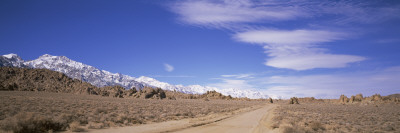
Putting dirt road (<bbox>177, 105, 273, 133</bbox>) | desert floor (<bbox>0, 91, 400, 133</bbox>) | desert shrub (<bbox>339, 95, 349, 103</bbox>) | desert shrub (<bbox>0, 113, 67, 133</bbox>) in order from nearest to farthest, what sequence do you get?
1. desert shrub (<bbox>0, 113, 67, 133</bbox>)
2. desert floor (<bbox>0, 91, 400, 133</bbox>)
3. dirt road (<bbox>177, 105, 273, 133</bbox>)
4. desert shrub (<bbox>339, 95, 349, 103</bbox>)

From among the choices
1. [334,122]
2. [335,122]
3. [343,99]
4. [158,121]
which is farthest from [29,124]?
[343,99]

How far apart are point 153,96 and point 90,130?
81.8m

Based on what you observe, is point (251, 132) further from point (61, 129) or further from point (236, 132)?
point (61, 129)

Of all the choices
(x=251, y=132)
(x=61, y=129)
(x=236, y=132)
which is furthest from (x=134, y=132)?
(x=251, y=132)

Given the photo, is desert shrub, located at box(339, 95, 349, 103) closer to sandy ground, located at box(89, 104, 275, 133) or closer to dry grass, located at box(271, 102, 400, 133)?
dry grass, located at box(271, 102, 400, 133)

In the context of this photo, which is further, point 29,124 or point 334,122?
point 334,122

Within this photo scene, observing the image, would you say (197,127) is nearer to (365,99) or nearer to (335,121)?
(335,121)

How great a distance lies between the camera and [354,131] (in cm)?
1608

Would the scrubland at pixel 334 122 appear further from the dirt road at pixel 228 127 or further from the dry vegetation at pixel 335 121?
the dirt road at pixel 228 127

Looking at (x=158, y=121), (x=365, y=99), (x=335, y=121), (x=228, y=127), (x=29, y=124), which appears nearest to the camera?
(x=29, y=124)

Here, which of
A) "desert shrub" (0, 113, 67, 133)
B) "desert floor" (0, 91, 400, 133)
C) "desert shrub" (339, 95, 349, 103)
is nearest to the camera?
"desert shrub" (0, 113, 67, 133)

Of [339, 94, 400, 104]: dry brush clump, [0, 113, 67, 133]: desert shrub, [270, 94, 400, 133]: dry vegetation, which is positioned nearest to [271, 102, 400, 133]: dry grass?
[270, 94, 400, 133]: dry vegetation

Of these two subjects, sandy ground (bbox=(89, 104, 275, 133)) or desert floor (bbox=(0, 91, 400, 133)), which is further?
sandy ground (bbox=(89, 104, 275, 133))

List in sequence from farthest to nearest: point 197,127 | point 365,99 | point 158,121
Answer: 1. point 365,99
2. point 158,121
3. point 197,127
